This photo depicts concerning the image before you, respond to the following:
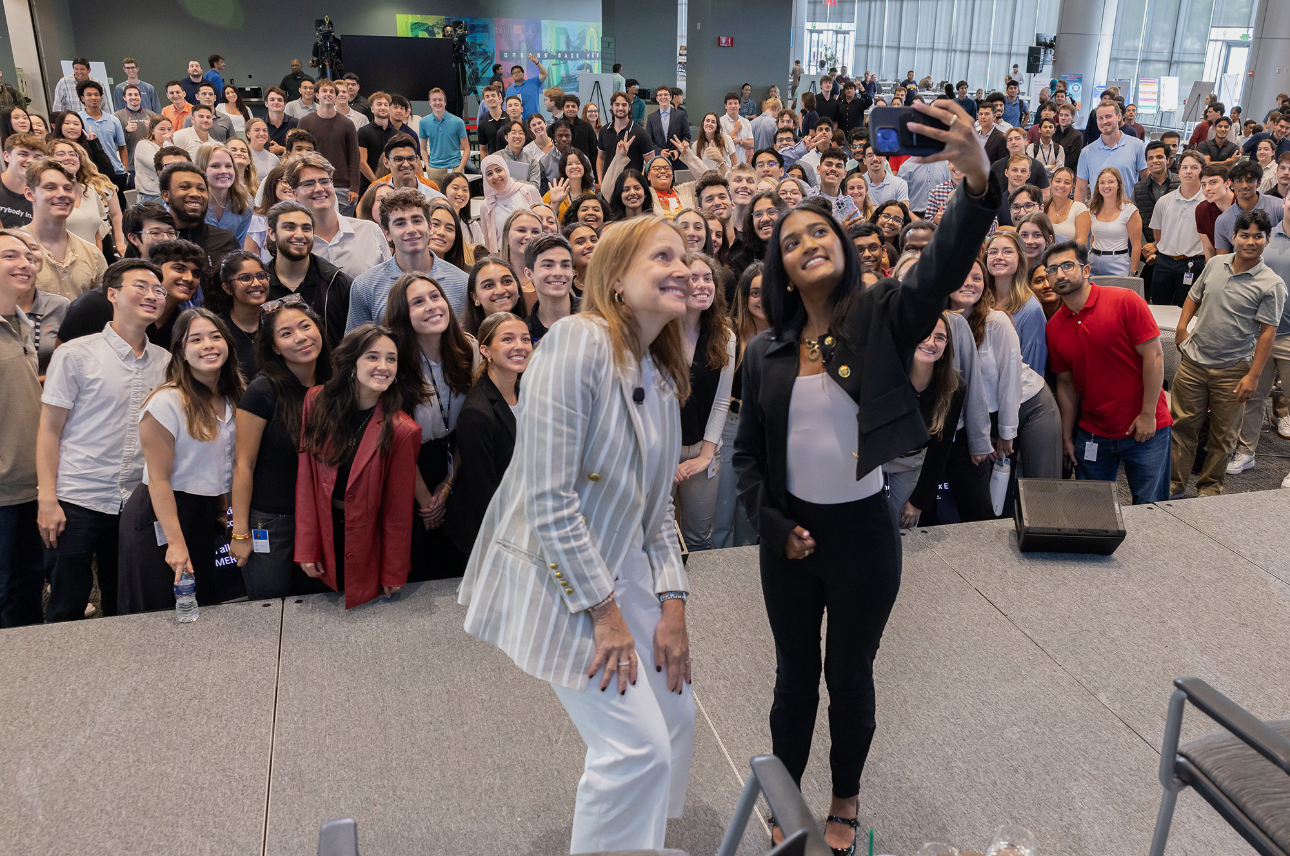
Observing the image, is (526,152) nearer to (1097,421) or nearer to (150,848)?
(1097,421)

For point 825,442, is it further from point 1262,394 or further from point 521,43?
point 521,43

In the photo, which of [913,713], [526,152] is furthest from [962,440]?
[526,152]

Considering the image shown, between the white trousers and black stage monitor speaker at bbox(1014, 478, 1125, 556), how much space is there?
253 centimetres

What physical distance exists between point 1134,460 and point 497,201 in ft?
13.9

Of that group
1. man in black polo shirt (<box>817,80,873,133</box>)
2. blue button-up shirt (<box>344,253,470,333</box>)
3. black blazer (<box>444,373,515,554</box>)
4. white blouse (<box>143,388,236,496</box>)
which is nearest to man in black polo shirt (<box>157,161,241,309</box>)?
blue button-up shirt (<box>344,253,470,333</box>)

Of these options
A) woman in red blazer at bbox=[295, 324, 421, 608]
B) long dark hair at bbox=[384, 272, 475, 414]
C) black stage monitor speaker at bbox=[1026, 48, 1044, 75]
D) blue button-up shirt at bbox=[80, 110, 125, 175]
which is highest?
black stage monitor speaker at bbox=[1026, 48, 1044, 75]

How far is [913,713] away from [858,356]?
1446 millimetres

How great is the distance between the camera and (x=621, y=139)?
9.05 meters

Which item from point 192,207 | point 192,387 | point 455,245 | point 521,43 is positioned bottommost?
point 192,387

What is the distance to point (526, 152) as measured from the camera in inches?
314

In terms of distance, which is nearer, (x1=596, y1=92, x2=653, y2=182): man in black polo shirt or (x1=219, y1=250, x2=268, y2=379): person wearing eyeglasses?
(x1=219, y1=250, x2=268, y2=379): person wearing eyeglasses

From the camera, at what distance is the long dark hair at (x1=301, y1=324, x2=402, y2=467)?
3.22 metres

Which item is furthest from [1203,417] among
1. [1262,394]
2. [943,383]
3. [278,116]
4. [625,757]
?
[278,116]

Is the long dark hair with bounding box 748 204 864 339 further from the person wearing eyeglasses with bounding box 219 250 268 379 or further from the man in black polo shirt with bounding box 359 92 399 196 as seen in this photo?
the man in black polo shirt with bounding box 359 92 399 196
